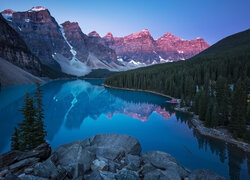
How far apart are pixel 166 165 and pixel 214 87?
51.5 metres

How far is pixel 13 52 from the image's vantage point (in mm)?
129625

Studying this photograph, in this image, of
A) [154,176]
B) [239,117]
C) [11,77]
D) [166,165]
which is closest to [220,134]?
[239,117]

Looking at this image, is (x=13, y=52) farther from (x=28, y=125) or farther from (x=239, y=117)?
(x=239, y=117)

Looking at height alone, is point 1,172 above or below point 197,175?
above

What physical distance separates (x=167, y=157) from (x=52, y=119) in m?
35.5

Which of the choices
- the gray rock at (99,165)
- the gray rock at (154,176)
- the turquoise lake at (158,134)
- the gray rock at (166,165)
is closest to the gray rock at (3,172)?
the gray rock at (99,165)

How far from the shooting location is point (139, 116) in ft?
149

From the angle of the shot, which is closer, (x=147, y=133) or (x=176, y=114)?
(x=147, y=133)

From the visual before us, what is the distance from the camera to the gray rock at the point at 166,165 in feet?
33.0

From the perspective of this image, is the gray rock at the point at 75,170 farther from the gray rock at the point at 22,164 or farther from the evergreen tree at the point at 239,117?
the evergreen tree at the point at 239,117

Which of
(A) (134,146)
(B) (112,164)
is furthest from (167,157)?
(B) (112,164)

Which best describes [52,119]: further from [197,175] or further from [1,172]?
[197,175]

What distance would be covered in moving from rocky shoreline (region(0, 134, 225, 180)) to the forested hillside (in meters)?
20.9

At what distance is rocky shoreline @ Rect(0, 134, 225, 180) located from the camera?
27.1ft
